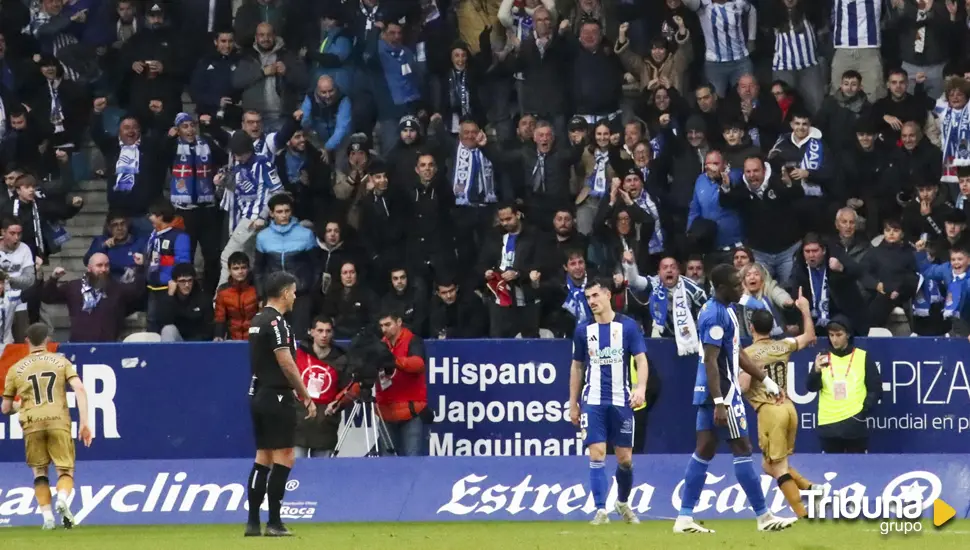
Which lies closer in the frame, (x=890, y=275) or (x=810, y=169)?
(x=890, y=275)

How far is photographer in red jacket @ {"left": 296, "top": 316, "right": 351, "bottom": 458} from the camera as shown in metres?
19.3

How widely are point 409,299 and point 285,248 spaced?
5.36 feet

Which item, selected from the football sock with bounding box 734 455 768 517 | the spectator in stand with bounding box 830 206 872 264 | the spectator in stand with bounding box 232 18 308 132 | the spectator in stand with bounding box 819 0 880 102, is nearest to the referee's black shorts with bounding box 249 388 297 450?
the football sock with bounding box 734 455 768 517

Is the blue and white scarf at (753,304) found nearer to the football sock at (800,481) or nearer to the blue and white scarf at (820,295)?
the blue and white scarf at (820,295)

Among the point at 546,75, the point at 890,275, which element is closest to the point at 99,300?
the point at 546,75

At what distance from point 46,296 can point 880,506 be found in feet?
32.1

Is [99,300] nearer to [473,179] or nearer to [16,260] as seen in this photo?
[16,260]

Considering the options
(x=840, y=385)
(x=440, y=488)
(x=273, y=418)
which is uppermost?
(x=273, y=418)

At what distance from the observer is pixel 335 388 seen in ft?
63.4

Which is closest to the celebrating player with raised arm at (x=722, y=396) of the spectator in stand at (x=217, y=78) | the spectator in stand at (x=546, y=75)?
the spectator in stand at (x=546, y=75)

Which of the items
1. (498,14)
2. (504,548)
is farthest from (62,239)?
(504,548)

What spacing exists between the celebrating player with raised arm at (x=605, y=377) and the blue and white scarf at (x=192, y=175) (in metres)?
7.94

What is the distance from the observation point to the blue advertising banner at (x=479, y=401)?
771 inches

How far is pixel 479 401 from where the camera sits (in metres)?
19.9
